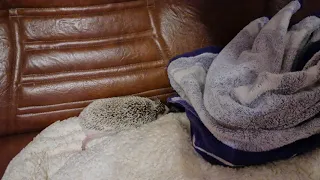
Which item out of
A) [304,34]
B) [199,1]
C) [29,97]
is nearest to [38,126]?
[29,97]

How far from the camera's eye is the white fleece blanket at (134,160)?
2.33ft

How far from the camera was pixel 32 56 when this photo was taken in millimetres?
941

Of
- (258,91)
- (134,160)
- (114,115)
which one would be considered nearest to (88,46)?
(114,115)

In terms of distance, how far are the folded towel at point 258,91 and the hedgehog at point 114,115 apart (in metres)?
0.10

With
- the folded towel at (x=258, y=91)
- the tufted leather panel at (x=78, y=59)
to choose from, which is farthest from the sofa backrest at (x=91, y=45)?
the folded towel at (x=258, y=91)

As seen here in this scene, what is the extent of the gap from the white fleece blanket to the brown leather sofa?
88 millimetres

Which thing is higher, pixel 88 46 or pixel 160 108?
pixel 88 46

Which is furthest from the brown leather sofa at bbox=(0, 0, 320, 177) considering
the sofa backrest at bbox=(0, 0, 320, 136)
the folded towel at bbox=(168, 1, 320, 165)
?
the folded towel at bbox=(168, 1, 320, 165)

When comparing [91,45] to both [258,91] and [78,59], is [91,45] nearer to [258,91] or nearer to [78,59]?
[78,59]

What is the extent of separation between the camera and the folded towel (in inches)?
25.6

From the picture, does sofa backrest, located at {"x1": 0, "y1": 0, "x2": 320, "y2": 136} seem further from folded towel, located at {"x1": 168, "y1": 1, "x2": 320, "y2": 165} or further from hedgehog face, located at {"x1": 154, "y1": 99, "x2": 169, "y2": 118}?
folded towel, located at {"x1": 168, "y1": 1, "x2": 320, "y2": 165}

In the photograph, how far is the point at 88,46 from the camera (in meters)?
0.98

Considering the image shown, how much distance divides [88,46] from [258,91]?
523mm

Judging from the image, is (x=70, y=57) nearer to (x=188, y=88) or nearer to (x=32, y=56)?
(x=32, y=56)
